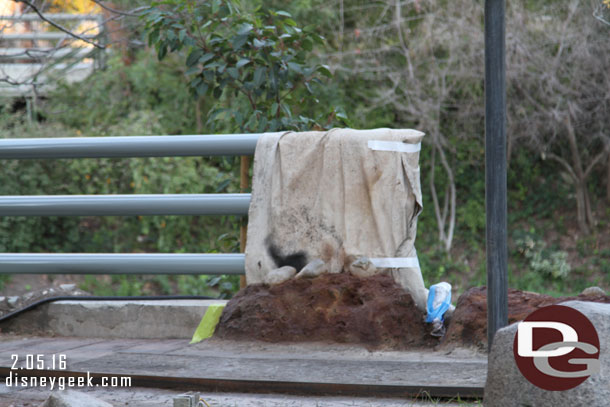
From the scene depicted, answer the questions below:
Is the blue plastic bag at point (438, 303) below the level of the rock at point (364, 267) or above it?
below

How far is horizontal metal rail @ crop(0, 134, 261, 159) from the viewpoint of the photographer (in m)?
3.28

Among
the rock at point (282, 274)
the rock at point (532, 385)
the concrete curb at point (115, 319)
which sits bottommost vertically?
the concrete curb at point (115, 319)

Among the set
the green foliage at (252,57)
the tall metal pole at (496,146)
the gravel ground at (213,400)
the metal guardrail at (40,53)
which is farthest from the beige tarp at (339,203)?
the metal guardrail at (40,53)

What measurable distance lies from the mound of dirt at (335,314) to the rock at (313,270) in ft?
0.07

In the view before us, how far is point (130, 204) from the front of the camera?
11.1ft

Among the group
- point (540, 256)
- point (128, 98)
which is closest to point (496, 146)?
point (540, 256)

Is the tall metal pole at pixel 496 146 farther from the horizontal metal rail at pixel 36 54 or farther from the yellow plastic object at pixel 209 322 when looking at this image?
the horizontal metal rail at pixel 36 54

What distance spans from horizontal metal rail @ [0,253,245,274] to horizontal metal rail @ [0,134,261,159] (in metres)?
0.48

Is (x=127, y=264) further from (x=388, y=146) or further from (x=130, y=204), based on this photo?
(x=388, y=146)

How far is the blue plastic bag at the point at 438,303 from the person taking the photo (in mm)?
3051

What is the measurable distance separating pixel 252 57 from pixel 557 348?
305cm

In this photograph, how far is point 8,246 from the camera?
9.59 metres

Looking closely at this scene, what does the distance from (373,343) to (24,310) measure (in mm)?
1772

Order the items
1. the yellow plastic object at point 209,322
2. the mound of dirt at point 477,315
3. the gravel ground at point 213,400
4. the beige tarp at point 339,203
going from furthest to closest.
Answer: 1. the yellow plastic object at point 209,322
2. the beige tarp at point 339,203
3. the mound of dirt at point 477,315
4. the gravel ground at point 213,400
